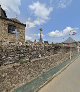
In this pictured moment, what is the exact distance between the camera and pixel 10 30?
25938 mm

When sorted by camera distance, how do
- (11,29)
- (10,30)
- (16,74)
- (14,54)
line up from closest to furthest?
(16,74), (14,54), (10,30), (11,29)

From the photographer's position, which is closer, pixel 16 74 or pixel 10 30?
pixel 16 74

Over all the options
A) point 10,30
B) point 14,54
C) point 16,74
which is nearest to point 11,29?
point 10,30

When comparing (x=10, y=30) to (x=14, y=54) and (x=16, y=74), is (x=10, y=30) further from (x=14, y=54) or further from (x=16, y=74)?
(x=16, y=74)

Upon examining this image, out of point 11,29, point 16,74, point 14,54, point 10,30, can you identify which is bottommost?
point 16,74

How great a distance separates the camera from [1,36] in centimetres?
2386

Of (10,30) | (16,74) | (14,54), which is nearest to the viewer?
(16,74)

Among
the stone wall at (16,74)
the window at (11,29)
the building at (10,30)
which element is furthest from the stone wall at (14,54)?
the window at (11,29)

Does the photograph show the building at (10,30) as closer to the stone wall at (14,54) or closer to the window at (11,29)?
the window at (11,29)

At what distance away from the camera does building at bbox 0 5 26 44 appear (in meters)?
24.4

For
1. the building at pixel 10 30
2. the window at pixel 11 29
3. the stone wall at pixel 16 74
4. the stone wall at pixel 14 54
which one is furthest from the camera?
the window at pixel 11 29

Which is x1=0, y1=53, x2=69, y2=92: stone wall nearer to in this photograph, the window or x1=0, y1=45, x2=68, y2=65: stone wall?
x1=0, y1=45, x2=68, y2=65: stone wall

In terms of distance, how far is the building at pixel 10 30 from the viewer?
80.1ft

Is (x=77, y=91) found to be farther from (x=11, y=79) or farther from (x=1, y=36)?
(x=1, y=36)
